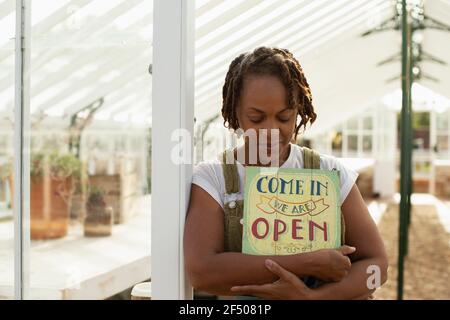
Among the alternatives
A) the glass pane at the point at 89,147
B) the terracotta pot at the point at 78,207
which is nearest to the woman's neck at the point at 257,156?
the glass pane at the point at 89,147

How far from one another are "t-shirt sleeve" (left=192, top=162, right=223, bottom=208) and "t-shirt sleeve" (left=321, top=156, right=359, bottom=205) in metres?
→ 0.20

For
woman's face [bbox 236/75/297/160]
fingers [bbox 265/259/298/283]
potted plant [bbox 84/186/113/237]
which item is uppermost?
woman's face [bbox 236/75/297/160]

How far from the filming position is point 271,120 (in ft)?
3.21

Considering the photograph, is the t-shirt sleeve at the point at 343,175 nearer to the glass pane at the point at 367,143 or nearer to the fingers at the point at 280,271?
the fingers at the point at 280,271

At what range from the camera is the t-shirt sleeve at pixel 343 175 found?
1004mm

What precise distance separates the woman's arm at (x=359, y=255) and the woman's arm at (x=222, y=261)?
0.07ft

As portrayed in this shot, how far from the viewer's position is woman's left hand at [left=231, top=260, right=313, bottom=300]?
93 centimetres

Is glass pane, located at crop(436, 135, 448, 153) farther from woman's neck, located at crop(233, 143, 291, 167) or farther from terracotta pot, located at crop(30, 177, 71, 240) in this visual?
woman's neck, located at crop(233, 143, 291, 167)

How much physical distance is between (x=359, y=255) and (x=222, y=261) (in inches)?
9.4

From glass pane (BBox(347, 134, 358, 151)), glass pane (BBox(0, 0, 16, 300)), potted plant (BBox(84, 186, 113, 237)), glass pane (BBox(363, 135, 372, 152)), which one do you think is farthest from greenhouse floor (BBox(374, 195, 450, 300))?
glass pane (BBox(363, 135, 372, 152))

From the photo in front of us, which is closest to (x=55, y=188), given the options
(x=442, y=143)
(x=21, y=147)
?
(x=21, y=147)

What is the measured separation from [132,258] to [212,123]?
2.65 feet

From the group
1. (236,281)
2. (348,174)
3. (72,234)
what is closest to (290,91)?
(348,174)

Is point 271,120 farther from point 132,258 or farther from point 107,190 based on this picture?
point 107,190
